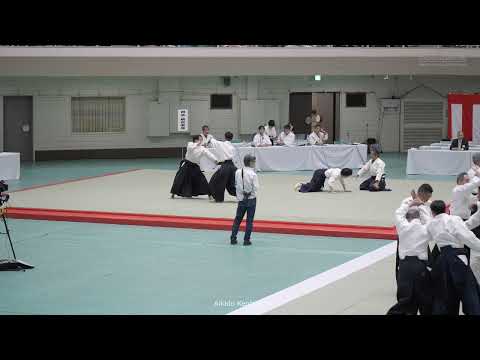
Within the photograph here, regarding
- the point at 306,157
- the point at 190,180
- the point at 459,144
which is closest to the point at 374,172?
the point at 190,180

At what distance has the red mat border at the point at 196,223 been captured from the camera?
48.8 ft

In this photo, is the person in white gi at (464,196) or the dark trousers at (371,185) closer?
the person in white gi at (464,196)

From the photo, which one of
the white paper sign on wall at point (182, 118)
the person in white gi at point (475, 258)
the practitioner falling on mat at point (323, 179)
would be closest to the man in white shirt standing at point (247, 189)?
the person in white gi at point (475, 258)

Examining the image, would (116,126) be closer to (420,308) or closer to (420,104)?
(420,104)

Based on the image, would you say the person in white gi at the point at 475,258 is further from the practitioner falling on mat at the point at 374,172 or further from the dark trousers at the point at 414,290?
the practitioner falling on mat at the point at 374,172

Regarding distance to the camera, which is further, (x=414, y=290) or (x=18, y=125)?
(x=18, y=125)

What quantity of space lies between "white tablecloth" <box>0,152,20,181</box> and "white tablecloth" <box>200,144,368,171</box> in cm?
676

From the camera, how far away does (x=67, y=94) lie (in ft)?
95.0

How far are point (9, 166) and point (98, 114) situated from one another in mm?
7323

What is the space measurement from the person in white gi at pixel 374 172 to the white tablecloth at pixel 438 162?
13.8ft

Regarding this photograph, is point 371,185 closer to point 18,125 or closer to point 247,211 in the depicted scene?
point 247,211

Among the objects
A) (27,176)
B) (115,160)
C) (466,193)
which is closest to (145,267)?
(466,193)

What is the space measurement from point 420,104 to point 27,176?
1527cm

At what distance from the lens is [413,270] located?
29.2 ft
